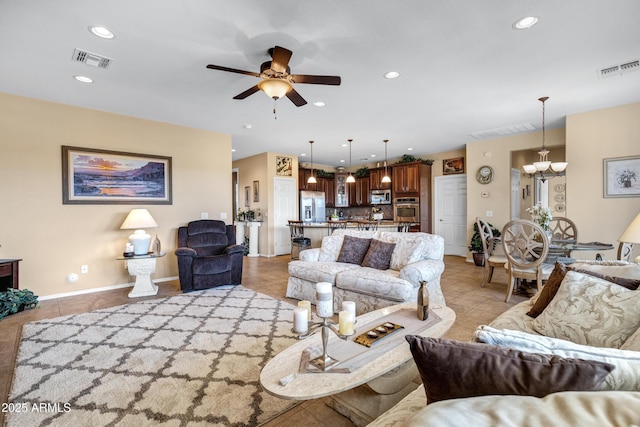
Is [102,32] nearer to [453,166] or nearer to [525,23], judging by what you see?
[525,23]

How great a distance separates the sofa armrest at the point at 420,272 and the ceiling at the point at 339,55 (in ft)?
6.86

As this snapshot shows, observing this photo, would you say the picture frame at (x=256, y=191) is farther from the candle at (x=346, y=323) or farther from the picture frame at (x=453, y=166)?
the candle at (x=346, y=323)

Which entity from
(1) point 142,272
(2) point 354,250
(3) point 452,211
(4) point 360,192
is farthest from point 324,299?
(4) point 360,192

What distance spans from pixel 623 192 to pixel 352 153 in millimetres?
5128

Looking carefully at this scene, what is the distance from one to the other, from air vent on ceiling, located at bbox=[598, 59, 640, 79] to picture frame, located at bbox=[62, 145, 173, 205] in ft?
19.6

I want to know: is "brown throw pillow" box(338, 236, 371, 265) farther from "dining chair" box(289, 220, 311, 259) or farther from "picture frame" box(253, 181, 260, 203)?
"picture frame" box(253, 181, 260, 203)

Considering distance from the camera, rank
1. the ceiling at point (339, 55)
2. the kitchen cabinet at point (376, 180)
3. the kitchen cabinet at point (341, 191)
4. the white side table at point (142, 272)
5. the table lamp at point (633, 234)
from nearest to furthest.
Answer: the table lamp at point (633, 234) → the ceiling at point (339, 55) → the white side table at point (142, 272) → the kitchen cabinet at point (376, 180) → the kitchen cabinet at point (341, 191)

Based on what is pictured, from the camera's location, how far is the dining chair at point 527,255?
353 centimetres

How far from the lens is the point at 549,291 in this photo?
1.93 metres

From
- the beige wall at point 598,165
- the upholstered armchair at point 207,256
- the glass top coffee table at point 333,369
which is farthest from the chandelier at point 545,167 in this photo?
the upholstered armchair at point 207,256

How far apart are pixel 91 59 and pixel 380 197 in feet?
23.3

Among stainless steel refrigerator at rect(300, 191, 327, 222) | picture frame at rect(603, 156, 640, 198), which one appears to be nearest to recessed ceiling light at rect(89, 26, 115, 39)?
stainless steel refrigerator at rect(300, 191, 327, 222)

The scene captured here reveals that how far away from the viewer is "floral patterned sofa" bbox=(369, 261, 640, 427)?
1.88 ft

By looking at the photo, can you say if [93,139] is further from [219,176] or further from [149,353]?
[149,353]
